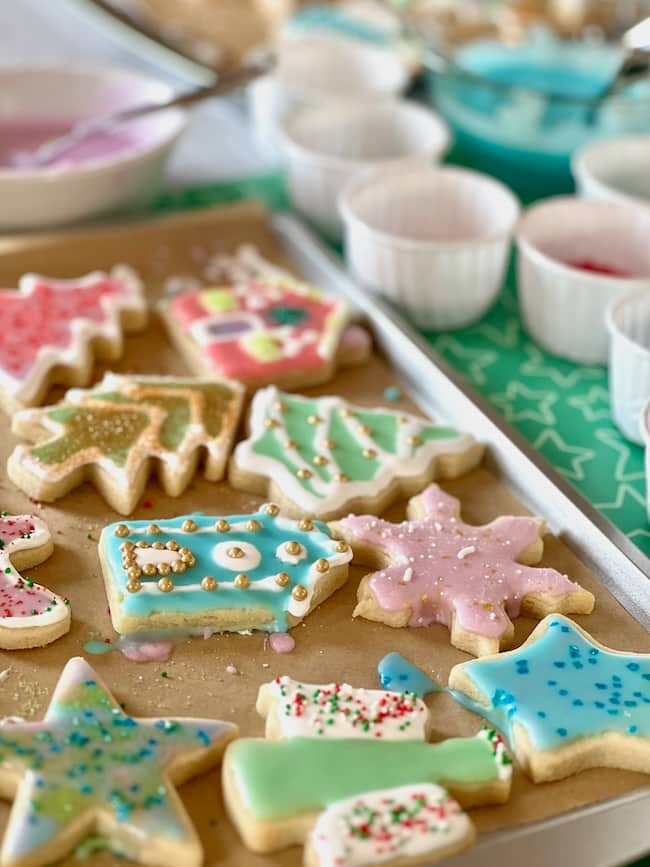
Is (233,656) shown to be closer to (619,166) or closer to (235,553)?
(235,553)

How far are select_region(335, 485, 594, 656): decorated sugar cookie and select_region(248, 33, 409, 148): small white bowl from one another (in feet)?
3.12

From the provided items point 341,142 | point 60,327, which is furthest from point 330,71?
point 60,327

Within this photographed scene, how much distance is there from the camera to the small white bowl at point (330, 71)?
189 centimetres

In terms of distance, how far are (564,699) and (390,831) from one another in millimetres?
200

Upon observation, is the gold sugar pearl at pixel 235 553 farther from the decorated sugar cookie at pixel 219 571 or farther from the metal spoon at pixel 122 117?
the metal spoon at pixel 122 117

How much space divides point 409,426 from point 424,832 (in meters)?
0.52

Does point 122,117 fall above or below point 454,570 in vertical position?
above

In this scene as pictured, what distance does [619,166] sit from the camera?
164cm

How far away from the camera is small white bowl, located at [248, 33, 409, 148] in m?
1.89

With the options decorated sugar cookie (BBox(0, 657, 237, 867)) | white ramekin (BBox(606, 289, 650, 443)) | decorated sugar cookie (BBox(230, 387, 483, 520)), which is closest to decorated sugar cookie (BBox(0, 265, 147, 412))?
decorated sugar cookie (BBox(230, 387, 483, 520))

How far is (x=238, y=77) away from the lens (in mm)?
1741

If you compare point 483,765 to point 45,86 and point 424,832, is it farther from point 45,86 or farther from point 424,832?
point 45,86

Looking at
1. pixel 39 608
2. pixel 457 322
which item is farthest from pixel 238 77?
pixel 39 608

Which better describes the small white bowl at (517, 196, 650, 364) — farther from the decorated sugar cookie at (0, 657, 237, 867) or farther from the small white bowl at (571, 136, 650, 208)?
the decorated sugar cookie at (0, 657, 237, 867)
